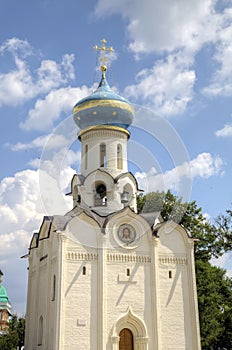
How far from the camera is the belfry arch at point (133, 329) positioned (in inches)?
Result: 631

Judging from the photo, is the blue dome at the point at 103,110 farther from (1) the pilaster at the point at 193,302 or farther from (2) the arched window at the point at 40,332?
(2) the arched window at the point at 40,332

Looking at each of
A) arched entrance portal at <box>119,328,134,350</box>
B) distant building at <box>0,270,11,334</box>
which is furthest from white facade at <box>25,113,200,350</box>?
distant building at <box>0,270,11,334</box>

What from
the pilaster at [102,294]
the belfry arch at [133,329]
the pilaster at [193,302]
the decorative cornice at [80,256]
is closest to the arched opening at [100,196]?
the pilaster at [102,294]

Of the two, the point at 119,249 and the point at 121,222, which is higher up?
the point at 121,222

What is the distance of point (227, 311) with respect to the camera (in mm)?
20859

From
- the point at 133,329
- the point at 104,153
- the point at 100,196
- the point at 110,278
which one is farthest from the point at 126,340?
the point at 104,153

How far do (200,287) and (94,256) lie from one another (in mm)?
7887

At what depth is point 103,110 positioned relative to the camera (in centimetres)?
1995

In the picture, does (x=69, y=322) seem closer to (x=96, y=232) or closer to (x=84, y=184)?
(x=96, y=232)

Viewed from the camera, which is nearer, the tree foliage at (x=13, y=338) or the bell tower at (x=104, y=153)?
the bell tower at (x=104, y=153)

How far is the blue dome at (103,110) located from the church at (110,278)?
0.46 feet

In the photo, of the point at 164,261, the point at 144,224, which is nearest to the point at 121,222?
the point at 144,224

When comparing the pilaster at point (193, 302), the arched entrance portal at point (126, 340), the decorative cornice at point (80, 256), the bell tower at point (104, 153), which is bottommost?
the arched entrance portal at point (126, 340)

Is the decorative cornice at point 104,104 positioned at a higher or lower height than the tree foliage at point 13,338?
higher
